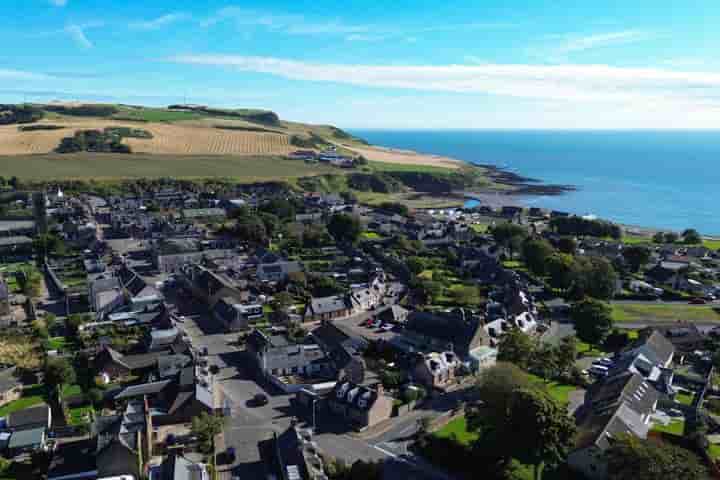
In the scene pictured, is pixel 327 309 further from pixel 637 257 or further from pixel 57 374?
pixel 637 257

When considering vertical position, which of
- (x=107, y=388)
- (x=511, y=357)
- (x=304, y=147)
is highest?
(x=304, y=147)

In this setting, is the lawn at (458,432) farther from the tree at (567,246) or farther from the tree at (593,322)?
the tree at (567,246)

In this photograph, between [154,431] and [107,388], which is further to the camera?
[107,388]

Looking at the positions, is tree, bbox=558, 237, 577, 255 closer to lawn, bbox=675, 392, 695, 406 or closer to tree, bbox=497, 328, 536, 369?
lawn, bbox=675, 392, 695, 406

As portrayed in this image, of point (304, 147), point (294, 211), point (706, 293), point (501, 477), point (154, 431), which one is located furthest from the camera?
point (304, 147)

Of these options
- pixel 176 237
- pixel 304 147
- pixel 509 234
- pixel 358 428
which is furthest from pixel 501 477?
pixel 304 147

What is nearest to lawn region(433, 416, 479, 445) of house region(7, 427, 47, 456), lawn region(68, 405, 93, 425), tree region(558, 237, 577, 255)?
lawn region(68, 405, 93, 425)

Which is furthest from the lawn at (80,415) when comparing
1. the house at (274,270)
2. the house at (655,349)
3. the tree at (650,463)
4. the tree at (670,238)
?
the tree at (670,238)

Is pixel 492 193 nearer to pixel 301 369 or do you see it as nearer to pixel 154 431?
pixel 301 369
